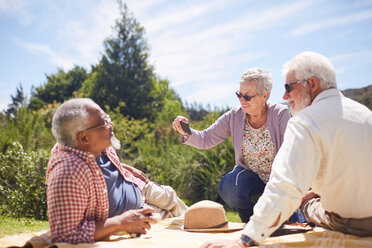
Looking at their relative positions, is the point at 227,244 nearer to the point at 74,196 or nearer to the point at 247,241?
the point at 247,241

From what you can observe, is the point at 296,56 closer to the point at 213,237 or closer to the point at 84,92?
the point at 213,237

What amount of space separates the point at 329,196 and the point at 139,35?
97.6 ft

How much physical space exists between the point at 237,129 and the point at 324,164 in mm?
2090

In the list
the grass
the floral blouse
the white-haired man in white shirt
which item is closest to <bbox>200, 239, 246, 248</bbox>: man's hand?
the white-haired man in white shirt

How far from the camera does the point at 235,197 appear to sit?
13.4ft

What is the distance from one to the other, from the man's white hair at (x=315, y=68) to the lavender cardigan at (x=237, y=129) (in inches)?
60.9

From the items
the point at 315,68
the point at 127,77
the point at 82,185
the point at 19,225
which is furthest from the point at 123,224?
the point at 127,77

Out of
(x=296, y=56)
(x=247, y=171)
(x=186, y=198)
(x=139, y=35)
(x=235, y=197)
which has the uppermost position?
(x=139, y=35)

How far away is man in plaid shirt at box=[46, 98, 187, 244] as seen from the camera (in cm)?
234

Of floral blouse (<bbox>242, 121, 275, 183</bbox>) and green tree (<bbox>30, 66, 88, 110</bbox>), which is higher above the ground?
green tree (<bbox>30, 66, 88, 110</bbox>)

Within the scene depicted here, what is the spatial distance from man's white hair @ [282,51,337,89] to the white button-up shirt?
190 mm

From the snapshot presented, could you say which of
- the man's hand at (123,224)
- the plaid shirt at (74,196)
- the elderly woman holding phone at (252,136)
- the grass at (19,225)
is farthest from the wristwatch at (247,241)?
the grass at (19,225)

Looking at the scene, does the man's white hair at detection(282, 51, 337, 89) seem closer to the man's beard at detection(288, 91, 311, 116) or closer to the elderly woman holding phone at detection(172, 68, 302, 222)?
the man's beard at detection(288, 91, 311, 116)

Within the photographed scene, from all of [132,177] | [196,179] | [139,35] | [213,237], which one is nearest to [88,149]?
[132,177]
